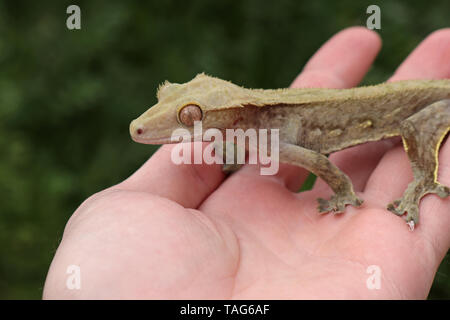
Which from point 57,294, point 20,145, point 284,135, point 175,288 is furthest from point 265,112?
point 20,145

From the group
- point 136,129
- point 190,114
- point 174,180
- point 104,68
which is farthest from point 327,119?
point 104,68

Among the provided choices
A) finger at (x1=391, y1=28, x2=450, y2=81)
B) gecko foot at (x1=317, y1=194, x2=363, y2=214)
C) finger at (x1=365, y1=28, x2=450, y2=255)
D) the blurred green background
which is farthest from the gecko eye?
finger at (x1=391, y1=28, x2=450, y2=81)

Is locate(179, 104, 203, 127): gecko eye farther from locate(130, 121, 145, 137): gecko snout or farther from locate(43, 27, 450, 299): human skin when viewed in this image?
locate(43, 27, 450, 299): human skin

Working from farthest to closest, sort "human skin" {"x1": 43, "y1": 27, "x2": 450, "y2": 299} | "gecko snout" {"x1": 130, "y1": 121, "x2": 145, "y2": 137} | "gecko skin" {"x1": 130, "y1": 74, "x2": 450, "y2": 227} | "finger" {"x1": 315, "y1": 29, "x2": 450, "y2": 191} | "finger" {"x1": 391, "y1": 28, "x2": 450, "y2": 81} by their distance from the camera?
"finger" {"x1": 391, "y1": 28, "x2": 450, "y2": 81}, "finger" {"x1": 315, "y1": 29, "x2": 450, "y2": 191}, "gecko skin" {"x1": 130, "y1": 74, "x2": 450, "y2": 227}, "gecko snout" {"x1": 130, "y1": 121, "x2": 145, "y2": 137}, "human skin" {"x1": 43, "y1": 27, "x2": 450, "y2": 299}

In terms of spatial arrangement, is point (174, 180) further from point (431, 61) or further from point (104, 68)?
point (431, 61)

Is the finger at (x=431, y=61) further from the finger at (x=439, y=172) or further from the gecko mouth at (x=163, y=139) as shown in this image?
the gecko mouth at (x=163, y=139)

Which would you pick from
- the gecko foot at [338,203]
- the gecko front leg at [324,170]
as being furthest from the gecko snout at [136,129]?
the gecko foot at [338,203]
